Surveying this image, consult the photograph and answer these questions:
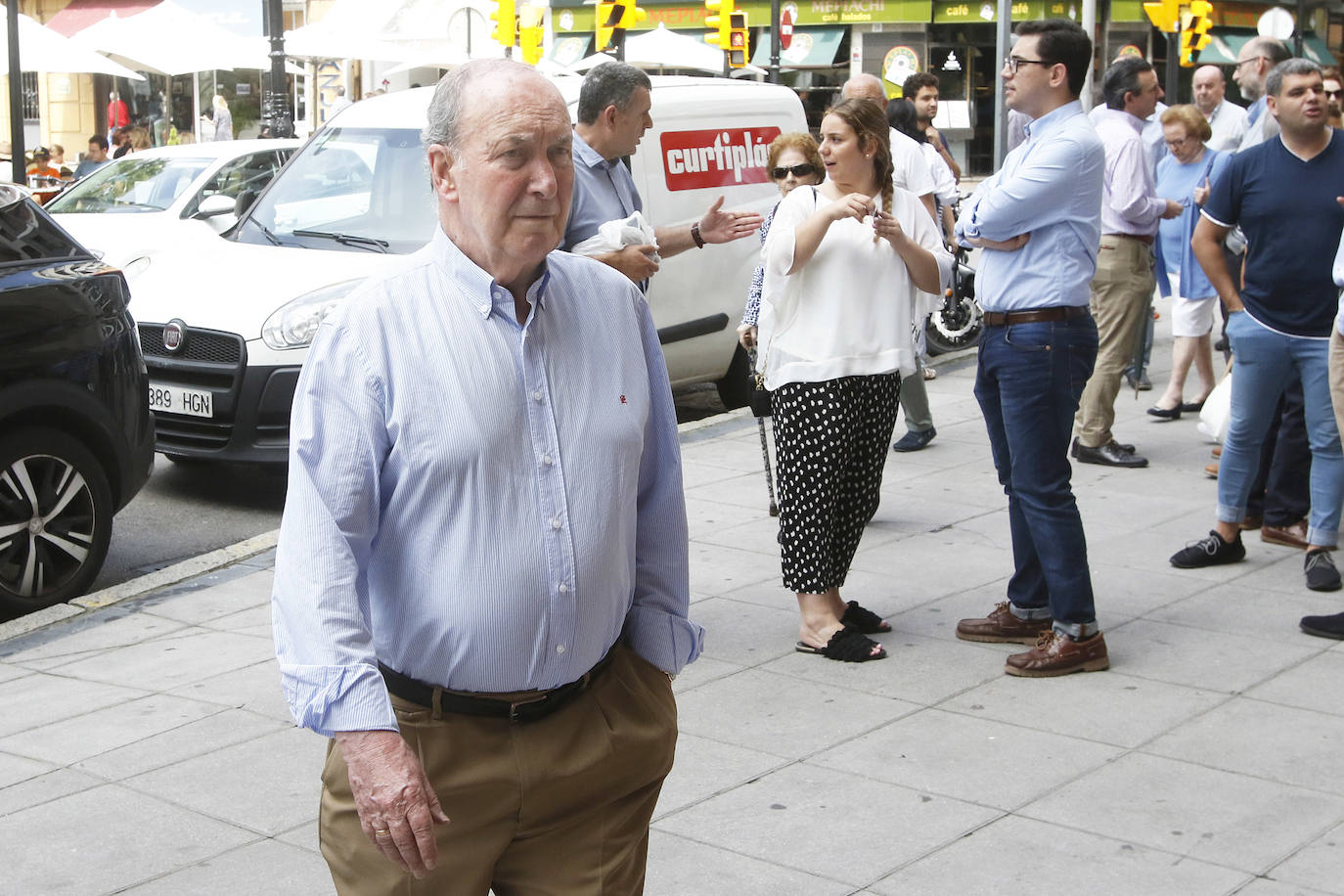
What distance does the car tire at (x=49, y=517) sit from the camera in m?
6.36

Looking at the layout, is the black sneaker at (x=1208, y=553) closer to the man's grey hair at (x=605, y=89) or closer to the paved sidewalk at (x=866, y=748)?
the paved sidewalk at (x=866, y=748)

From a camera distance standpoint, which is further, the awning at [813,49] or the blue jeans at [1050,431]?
the awning at [813,49]

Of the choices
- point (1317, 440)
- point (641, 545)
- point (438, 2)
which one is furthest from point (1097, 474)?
point (438, 2)

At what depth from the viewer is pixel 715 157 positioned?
33.1 feet

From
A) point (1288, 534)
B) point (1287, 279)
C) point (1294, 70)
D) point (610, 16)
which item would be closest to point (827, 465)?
point (1287, 279)

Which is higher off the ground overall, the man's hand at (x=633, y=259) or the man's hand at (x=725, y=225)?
the man's hand at (x=725, y=225)

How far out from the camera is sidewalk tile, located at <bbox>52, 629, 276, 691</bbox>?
5484mm

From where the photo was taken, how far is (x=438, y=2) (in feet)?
79.5

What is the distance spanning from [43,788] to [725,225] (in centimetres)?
260

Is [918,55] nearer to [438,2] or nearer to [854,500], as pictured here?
[438,2]

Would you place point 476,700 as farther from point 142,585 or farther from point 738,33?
point 738,33

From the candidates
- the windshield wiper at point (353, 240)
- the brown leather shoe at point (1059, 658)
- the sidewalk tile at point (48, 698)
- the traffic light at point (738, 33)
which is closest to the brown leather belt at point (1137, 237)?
the windshield wiper at point (353, 240)

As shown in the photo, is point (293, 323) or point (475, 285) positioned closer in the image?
point (475, 285)

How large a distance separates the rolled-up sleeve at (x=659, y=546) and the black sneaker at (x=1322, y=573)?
A: 4.19 m
